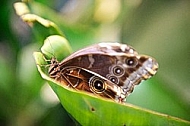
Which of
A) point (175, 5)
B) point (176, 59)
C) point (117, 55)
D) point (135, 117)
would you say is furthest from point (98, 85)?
point (175, 5)

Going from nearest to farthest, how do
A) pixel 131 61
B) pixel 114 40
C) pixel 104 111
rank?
pixel 104 111 < pixel 131 61 < pixel 114 40

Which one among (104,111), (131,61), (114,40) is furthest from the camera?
(114,40)

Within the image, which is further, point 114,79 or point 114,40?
point 114,40

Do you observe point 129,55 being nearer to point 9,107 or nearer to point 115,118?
point 115,118

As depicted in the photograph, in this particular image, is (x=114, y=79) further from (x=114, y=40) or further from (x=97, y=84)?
(x=114, y=40)

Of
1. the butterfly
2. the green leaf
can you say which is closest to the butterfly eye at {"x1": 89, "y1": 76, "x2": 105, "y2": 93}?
the butterfly

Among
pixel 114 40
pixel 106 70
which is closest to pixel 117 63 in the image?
pixel 106 70

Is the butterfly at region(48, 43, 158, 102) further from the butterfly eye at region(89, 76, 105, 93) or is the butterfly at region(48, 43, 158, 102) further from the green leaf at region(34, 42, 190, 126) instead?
the green leaf at region(34, 42, 190, 126)
